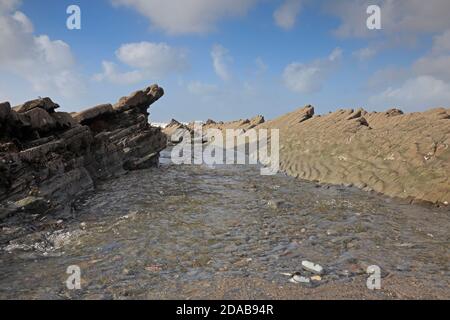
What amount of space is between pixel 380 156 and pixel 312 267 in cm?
1714

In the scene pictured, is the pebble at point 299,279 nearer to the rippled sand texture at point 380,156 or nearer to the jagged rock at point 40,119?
the rippled sand texture at point 380,156

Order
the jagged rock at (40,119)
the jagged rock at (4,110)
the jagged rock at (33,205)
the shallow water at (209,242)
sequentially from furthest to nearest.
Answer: the jagged rock at (40,119) → the jagged rock at (4,110) → the jagged rock at (33,205) → the shallow water at (209,242)

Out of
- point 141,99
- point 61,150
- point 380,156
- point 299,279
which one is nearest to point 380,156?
point 380,156

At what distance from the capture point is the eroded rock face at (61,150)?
17844mm

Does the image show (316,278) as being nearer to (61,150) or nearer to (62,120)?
(61,150)

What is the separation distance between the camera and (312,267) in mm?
11156

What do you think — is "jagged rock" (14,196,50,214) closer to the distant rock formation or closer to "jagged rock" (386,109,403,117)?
the distant rock formation

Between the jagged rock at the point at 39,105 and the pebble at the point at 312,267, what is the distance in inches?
734

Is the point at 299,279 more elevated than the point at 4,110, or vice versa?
the point at 4,110

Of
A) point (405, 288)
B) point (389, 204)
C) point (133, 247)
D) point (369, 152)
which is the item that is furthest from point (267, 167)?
point (405, 288)

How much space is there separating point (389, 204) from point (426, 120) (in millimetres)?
12183

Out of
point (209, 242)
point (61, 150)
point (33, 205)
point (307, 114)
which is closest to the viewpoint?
point (209, 242)

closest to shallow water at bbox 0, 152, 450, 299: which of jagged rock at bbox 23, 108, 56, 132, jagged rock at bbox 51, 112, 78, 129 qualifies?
jagged rock at bbox 23, 108, 56, 132

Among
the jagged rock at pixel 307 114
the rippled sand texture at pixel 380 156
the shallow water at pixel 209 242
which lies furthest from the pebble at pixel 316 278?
the jagged rock at pixel 307 114
